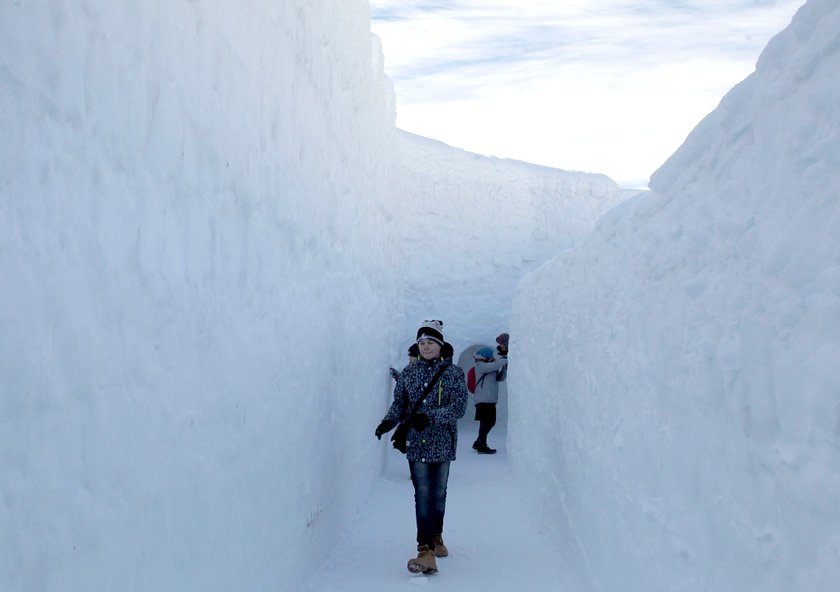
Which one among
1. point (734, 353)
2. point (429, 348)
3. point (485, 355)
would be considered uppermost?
point (734, 353)

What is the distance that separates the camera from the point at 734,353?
7.36ft

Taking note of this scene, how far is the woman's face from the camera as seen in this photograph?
4996 mm

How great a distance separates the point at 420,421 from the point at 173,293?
258cm

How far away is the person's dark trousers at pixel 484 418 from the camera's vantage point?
1049cm

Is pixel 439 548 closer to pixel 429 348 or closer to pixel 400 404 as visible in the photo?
pixel 400 404

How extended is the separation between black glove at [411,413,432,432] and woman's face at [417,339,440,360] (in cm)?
35

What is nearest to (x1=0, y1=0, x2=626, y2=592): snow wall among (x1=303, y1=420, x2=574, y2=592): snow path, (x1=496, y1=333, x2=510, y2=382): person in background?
(x1=303, y1=420, x2=574, y2=592): snow path

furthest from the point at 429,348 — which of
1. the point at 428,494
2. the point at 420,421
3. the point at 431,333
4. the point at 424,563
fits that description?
the point at 424,563

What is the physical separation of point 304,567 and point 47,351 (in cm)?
309

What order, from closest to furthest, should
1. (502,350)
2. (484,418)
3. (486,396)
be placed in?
(486,396)
(484,418)
(502,350)

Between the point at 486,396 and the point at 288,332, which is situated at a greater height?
the point at 288,332

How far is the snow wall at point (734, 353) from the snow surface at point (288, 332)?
0.01m

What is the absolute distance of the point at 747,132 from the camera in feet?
7.82

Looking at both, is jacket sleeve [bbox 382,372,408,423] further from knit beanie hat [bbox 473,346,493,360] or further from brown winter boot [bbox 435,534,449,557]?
knit beanie hat [bbox 473,346,493,360]
